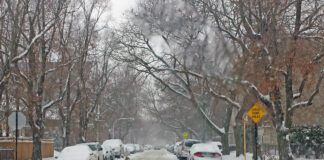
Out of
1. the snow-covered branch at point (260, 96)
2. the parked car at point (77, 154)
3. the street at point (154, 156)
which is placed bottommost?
the street at point (154, 156)

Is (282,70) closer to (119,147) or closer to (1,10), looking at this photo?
(1,10)

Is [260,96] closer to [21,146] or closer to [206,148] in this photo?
[206,148]

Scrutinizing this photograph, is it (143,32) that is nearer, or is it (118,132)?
(143,32)

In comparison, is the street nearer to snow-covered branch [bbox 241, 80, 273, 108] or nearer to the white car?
the white car

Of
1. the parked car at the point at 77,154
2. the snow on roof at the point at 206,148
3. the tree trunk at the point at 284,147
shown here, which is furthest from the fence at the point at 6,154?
the tree trunk at the point at 284,147

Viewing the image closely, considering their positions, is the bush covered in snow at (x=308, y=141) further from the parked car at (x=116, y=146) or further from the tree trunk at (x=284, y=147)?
the parked car at (x=116, y=146)

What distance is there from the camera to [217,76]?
30.2 m

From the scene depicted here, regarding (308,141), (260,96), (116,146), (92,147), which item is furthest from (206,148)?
(116,146)

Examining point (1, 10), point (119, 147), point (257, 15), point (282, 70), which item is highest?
point (1, 10)

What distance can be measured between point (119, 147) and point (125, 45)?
37.9 ft

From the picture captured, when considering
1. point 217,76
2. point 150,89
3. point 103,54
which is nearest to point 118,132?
point 150,89

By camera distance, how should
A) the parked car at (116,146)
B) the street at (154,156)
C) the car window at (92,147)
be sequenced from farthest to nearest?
the street at (154,156) < the parked car at (116,146) < the car window at (92,147)

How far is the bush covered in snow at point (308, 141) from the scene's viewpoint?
30.2m

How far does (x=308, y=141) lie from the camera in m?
30.7
